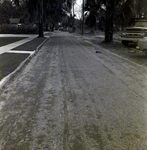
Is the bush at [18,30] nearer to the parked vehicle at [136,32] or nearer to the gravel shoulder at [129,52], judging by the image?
the gravel shoulder at [129,52]

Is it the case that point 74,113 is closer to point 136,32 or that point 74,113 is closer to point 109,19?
point 136,32

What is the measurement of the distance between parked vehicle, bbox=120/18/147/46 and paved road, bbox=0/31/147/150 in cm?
1277

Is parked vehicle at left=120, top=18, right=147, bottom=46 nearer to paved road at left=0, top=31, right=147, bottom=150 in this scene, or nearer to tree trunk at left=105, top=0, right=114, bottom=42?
tree trunk at left=105, top=0, right=114, bottom=42

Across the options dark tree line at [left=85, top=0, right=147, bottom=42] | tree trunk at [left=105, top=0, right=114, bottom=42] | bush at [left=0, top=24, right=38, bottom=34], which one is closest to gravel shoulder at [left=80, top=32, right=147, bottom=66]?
tree trunk at [left=105, top=0, right=114, bottom=42]

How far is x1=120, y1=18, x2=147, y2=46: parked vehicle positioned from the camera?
19.8m

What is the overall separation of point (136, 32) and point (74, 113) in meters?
17.0

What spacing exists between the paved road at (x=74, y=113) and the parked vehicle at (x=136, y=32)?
1277 cm

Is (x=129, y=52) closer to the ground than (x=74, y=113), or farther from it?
farther from it

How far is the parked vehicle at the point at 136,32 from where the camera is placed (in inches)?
781

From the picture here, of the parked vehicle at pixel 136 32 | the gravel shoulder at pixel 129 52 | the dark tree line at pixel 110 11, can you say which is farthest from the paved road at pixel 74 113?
the dark tree line at pixel 110 11

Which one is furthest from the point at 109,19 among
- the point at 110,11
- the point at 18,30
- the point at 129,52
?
the point at 18,30

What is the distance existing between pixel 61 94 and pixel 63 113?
1.31m

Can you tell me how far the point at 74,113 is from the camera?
4.56m

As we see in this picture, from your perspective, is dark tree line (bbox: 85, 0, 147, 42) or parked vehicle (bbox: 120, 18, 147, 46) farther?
dark tree line (bbox: 85, 0, 147, 42)
